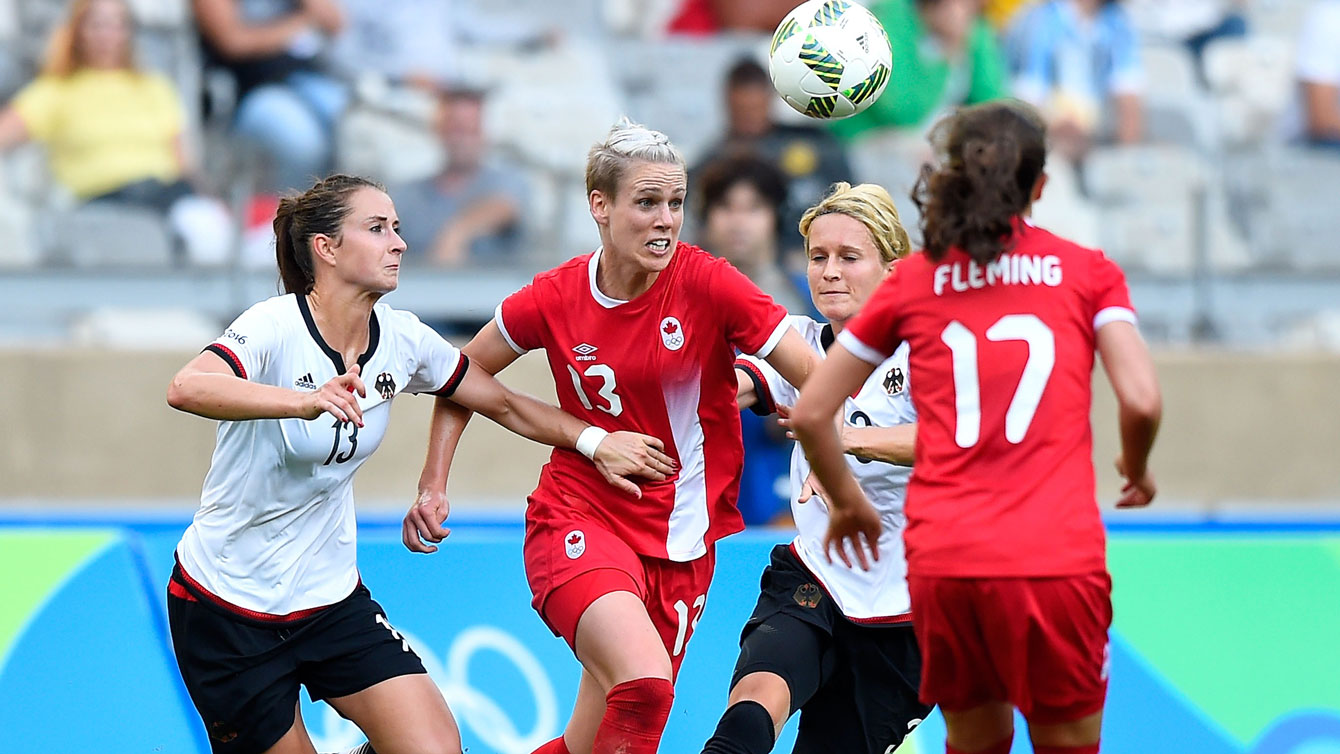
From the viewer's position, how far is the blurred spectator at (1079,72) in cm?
953

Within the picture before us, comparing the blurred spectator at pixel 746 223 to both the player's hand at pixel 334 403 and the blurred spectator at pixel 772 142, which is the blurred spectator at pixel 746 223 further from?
the player's hand at pixel 334 403

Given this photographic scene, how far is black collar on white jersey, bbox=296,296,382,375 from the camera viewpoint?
473 cm

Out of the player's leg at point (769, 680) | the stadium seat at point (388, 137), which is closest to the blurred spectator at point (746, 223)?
the stadium seat at point (388, 137)

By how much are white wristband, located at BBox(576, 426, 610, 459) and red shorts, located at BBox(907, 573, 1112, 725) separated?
1.38 meters

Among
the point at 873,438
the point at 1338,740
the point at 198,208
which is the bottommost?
the point at 1338,740

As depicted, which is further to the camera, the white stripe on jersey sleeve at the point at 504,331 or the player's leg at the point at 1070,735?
the white stripe on jersey sleeve at the point at 504,331

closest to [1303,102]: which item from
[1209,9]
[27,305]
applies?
[1209,9]

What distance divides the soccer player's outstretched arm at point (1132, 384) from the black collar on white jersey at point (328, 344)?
7.37 feet

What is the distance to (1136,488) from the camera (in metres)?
3.85

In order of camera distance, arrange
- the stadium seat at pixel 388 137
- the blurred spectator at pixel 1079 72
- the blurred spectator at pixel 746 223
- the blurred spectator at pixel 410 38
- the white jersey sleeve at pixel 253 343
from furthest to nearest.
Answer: the blurred spectator at pixel 1079 72 → the blurred spectator at pixel 410 38 → the stadium seat at pixel 388 137 → the blurred spectator at pixel 746 223 → the white jersey sleeve at pixel 253 343

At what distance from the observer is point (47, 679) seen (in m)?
5.80

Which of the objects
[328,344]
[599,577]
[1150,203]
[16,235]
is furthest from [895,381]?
[16,235]

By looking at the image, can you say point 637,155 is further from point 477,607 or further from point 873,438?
point 477,607

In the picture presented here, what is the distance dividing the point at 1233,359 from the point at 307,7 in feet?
19.0
